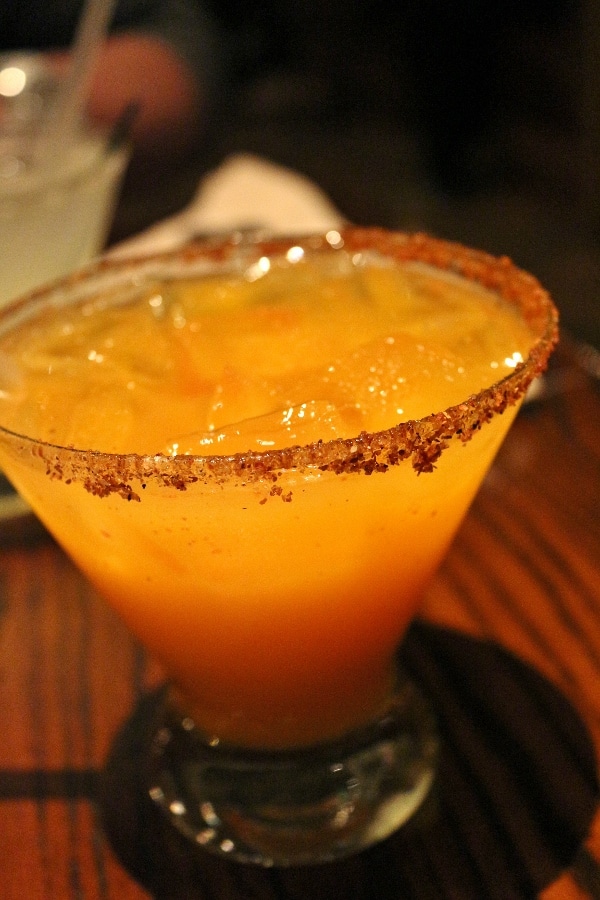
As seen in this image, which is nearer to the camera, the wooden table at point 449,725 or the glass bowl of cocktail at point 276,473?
the glass bowl of cocktail at point 276,473

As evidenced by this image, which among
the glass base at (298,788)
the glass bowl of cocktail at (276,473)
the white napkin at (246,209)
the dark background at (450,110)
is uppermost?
the glass bowl of cocktail at (276,473)

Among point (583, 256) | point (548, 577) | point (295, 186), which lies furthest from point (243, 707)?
point (583, 256)

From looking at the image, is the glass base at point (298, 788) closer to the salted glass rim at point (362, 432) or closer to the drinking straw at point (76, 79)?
the salted glass rim at point (362, 432)

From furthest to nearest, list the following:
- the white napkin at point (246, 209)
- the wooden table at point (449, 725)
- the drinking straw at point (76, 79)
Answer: the white napkin at point (246, 209) → the drinking straw at point (76, 79) → the wooden table at point (449, 725)

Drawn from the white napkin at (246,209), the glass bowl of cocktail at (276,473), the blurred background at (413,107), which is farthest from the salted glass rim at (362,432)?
the blurred background at (413,107)

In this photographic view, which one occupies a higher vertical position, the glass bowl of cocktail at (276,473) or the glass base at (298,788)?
the glass bowl of cocktail at (276,473)

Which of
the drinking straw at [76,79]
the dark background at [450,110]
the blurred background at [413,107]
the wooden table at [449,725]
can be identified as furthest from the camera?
the dark background at [450,110]

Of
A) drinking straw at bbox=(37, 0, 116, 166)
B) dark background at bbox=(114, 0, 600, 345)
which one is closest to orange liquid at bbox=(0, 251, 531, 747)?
drinking straw at bbox=(37, 0, 116, 166)

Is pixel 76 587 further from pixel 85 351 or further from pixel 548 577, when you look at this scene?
pixel 548 577
